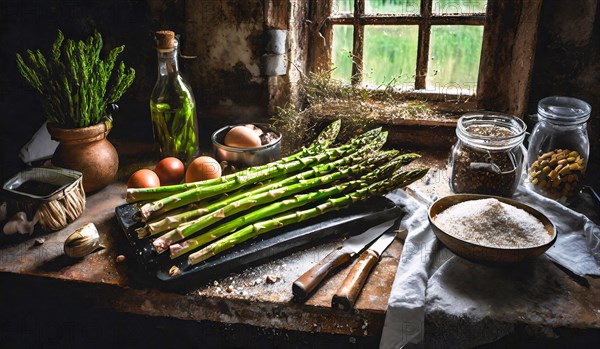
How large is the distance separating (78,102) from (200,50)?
58cm

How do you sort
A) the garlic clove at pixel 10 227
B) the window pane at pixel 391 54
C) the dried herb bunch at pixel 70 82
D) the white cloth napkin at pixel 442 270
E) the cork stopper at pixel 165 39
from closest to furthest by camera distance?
the white cloth napkin at pixel 442 270, the garlic clove at pixel 10 227, the dried herb bunch at pixel 70 82, the cork stopper at pixel 165 39, the window pane at pixel 391 54

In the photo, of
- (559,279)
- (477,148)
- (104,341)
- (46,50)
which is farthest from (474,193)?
(46,50)

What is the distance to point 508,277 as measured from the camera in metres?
1.23

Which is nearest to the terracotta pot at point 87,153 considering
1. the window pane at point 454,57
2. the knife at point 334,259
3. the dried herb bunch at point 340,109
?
the dried herb bunch at point 340,109

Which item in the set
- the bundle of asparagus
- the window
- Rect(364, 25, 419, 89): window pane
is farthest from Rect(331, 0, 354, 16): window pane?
the bundle of asparagus

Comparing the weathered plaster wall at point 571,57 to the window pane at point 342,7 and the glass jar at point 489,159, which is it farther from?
the window pane at point 342,7

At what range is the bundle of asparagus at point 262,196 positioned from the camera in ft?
4.32

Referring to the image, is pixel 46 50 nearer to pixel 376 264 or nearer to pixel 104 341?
pixel 104 341

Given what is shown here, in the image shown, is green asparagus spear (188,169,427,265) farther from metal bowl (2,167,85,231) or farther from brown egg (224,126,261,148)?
metal bowl (2,167,85,231)

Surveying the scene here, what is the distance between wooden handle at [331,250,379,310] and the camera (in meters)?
1.15

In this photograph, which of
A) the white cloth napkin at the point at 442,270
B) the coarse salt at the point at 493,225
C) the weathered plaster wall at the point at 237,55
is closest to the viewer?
the white cloth napkin at the point at 442,270

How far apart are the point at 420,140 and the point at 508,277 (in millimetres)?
876

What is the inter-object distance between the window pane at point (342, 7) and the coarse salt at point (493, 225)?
3.41 feet

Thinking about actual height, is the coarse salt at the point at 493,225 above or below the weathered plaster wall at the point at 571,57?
below
